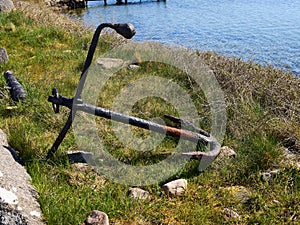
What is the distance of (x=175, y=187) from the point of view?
291 centimetres

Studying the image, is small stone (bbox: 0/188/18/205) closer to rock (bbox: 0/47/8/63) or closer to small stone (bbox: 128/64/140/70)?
small stone (bbox: 128/64/140/70)

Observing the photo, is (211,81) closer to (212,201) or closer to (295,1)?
(212,201)

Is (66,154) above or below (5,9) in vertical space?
below

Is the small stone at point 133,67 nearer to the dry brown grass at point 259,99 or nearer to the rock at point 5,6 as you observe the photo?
the dry brown grass at point 259,99

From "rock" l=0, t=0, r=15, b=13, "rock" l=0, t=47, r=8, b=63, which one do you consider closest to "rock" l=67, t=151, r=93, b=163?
"rock" l=0, t=47, r=8, b=63

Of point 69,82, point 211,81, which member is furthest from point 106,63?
point 211,81

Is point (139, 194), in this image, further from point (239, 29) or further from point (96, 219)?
point (239, 29)

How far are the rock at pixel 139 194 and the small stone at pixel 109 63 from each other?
11.1 feet

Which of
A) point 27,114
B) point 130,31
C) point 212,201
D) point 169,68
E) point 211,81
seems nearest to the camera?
point 130,31

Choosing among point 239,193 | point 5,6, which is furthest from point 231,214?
point 5,6

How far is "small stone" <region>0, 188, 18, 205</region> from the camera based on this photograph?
7.29 feet

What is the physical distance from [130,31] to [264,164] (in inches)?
66.2

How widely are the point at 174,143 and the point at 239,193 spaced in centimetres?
103

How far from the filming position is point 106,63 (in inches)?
239
